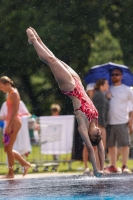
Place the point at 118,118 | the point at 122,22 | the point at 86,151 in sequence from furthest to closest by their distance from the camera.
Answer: the point at 122,22
the point at 86,151
the point at 118,118

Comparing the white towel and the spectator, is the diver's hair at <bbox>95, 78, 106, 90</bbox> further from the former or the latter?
the white towel

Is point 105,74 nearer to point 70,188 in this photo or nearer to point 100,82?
point 100,82

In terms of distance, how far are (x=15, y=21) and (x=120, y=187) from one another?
2997cm

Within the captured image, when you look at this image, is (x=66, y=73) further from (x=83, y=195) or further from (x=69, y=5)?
(x=69, y=5)

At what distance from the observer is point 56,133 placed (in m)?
17.5

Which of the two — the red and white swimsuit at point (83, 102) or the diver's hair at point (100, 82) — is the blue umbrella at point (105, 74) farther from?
the red and white swimsuit at point (83, 102)

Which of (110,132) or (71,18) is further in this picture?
(71,18)

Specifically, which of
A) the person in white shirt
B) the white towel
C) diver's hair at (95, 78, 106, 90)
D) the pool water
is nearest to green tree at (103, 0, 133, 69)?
the white towel

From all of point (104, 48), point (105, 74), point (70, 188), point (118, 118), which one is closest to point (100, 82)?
point (118, 118)

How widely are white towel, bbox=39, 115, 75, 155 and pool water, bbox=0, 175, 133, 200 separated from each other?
357cm

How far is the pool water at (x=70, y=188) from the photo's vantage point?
9.91 metres

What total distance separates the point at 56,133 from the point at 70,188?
6225 millimetres

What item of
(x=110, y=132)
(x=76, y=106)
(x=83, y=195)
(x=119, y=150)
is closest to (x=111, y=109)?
(x=110, y=132)

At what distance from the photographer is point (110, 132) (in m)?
15.6
